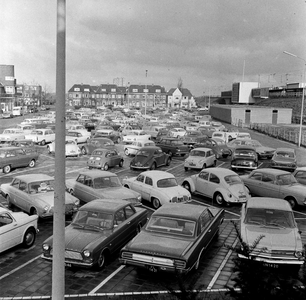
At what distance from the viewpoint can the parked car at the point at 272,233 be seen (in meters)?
8.38

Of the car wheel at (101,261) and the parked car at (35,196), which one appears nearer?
the car wheel at (101,261)

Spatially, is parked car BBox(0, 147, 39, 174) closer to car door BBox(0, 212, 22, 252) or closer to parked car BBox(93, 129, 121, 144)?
parked car BBox(93, 129, 121, 144)

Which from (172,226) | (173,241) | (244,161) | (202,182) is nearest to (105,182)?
(202,182)

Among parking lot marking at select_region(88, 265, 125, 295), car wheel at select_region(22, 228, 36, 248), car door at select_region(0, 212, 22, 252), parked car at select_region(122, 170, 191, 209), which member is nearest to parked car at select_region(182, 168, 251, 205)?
parked car at select_region(122, 170, 191, 209)

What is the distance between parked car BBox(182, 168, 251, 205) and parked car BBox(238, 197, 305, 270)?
3.26 m

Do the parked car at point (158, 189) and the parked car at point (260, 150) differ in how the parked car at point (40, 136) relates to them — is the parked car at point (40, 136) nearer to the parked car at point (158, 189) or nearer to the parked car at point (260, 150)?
the parked car at point (260, 150)

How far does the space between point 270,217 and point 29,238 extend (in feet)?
21.4

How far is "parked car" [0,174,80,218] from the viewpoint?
12008mm

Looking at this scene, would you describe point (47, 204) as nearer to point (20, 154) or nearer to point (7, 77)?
point (20, 154)

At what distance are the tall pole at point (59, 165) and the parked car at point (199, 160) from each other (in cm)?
1640

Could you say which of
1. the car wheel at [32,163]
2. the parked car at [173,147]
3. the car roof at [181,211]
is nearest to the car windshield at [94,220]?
the car roof at [181,211]

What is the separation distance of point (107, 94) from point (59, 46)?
130m

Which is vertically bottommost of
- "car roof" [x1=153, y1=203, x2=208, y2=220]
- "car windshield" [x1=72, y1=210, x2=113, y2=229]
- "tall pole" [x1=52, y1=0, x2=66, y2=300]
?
"car windshield" [x1=72, y1=210, x2=113, y2=229]

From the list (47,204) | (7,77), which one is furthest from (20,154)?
(7,77)
